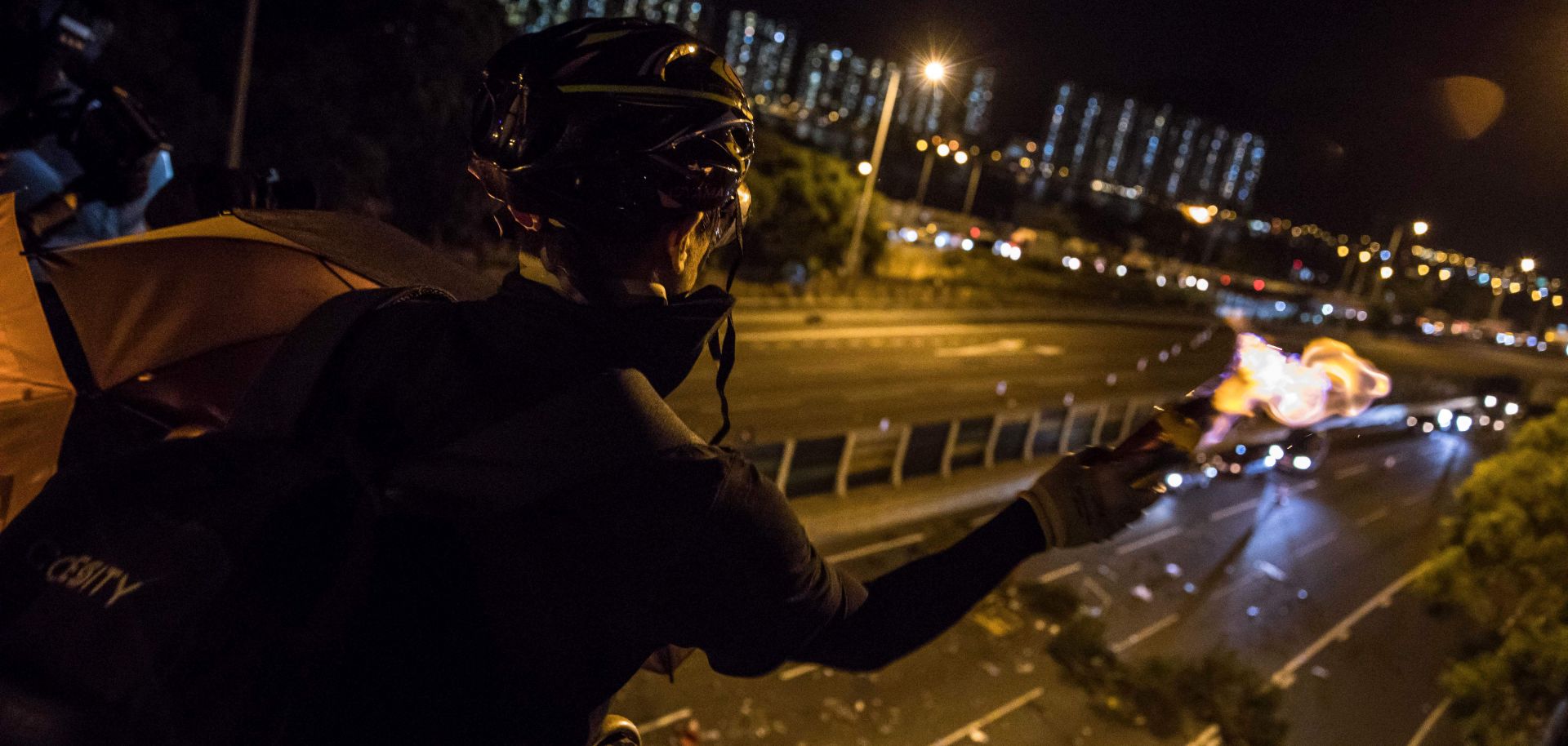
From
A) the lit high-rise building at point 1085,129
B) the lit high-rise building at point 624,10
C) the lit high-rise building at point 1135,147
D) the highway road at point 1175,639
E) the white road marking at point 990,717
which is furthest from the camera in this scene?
the lit high-rise building at point 1085,129

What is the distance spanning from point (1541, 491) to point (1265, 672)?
4.55 meters

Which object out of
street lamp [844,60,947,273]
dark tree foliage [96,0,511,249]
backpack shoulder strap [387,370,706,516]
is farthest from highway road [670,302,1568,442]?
backpack shoulder strap [387,370,706,516]

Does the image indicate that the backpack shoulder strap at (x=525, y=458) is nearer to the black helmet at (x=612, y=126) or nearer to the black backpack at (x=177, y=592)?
the black backpack at (x=177, y=592)

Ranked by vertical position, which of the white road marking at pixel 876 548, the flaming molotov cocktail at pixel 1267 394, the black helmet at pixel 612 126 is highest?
the black helmet at pixel 612 126

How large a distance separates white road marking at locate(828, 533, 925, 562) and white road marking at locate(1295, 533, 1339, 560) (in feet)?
34.9

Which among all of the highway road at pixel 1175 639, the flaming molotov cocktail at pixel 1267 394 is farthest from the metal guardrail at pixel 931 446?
the flaming molotov cocktail at pixel 1267 394

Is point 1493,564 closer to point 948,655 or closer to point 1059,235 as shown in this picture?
point 948,655

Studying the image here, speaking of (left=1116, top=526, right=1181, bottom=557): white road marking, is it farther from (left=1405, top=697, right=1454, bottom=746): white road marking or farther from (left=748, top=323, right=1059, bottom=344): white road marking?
(left=748, top=323, right=1059, bottom=344): white road marking

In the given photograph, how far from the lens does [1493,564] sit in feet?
39.6

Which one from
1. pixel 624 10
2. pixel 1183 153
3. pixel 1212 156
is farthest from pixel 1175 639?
pixel 1183 153

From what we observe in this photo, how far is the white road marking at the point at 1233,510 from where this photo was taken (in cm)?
2020

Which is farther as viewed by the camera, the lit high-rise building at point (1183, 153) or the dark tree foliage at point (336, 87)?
the lit high-rise building at point (1183, 153)

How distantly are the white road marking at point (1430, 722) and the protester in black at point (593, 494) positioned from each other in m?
14.6

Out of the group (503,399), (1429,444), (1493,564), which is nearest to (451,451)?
(503,399)
